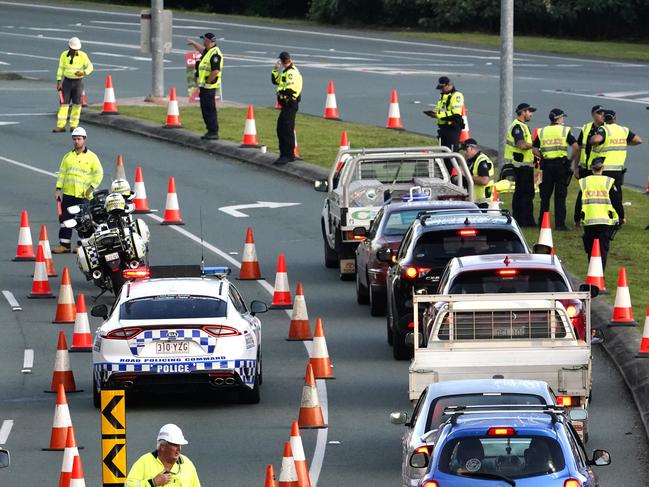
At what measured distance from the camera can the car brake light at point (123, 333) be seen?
63.0ft

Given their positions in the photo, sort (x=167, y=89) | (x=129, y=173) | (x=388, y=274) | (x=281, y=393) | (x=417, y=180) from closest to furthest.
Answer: (x=281, y=393)
(x=388, y=274)
(x=417, y=180)
(x=129, y=173)
(x=167, y=89)

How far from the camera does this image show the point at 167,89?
168 feet

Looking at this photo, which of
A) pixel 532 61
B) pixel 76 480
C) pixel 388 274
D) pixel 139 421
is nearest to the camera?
pixel 76 480

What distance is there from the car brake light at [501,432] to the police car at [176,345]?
21.8ft

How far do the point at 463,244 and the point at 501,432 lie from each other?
8563 mm

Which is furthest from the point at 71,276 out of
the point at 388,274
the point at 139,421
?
the point at 139,421

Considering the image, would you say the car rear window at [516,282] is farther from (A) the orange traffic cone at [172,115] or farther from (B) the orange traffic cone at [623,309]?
(A) the orange traffic cone at [172,115]

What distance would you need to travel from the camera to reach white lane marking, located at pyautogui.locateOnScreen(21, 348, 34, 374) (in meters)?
21.8

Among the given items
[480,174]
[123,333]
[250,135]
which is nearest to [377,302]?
[480,174]

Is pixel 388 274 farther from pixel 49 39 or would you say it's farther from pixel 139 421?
pixel 49 39

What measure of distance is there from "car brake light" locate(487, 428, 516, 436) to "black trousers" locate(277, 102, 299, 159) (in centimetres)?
2383

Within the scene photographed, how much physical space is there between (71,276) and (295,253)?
11.8 feet

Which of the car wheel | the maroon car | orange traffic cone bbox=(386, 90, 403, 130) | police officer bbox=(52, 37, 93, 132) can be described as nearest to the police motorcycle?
the maroon car

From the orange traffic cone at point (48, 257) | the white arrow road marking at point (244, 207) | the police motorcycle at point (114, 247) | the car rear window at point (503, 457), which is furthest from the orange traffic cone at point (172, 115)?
the car rear window at point (503, 457)
